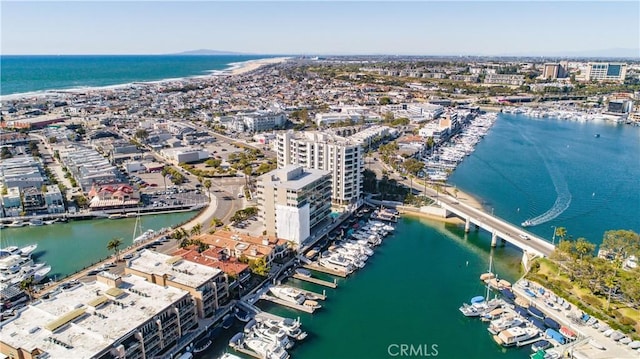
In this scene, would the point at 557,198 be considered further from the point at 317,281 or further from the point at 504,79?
the point at 504,79

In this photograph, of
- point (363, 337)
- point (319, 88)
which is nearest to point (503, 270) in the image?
point (363, 337)

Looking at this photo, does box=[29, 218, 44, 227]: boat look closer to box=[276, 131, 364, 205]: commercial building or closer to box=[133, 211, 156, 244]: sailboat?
box=[133, 211, 156, 244]: sailboat

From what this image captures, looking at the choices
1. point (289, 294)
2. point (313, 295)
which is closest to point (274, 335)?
point (289, 294)

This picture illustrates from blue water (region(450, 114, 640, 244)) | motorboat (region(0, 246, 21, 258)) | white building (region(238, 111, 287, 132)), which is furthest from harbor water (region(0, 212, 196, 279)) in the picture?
white building (region(238, 111, 287, 132))

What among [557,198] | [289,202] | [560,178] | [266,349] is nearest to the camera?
[266,349]

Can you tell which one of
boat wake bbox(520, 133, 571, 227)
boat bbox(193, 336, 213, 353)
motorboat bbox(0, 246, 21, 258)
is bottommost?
boat bbox(193, 336, 213, 353)

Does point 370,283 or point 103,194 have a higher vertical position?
point 103,194

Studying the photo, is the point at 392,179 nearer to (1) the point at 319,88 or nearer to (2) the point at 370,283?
(2) the point at 370,283
